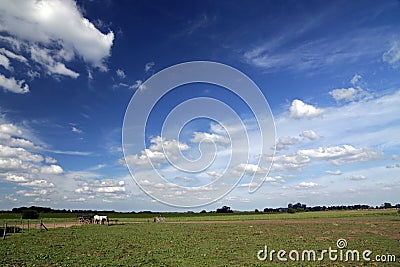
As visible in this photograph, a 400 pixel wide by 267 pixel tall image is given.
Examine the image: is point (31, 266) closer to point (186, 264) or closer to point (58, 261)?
point (58, 261)

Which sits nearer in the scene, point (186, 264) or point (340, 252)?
point (186, 264)

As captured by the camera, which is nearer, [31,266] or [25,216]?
[31,266]

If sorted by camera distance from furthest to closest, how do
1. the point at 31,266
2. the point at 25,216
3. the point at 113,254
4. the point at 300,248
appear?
the point at 25,216 < the point at 300,248 < the point at 113,254 < the point at 31,266

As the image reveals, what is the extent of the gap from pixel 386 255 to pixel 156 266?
14500 mm

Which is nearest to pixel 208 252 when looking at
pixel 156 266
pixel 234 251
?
A: pixel 234 251

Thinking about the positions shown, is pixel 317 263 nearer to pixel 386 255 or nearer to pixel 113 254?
pixel 386 255

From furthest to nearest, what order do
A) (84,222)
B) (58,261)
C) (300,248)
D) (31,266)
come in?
(84,222)
(300,248)
(58,261)
(31,266)

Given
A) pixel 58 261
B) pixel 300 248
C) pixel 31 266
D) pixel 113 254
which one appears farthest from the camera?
pixel 300 248

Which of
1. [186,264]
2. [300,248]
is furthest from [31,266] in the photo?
[300,248]

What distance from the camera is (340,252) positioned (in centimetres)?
2261

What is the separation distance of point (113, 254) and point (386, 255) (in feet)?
59.3

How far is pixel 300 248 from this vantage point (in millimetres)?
24750

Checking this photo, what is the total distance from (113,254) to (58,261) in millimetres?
3923

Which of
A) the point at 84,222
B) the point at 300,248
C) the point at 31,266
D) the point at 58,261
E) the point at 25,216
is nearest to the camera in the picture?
the point at 31,266
